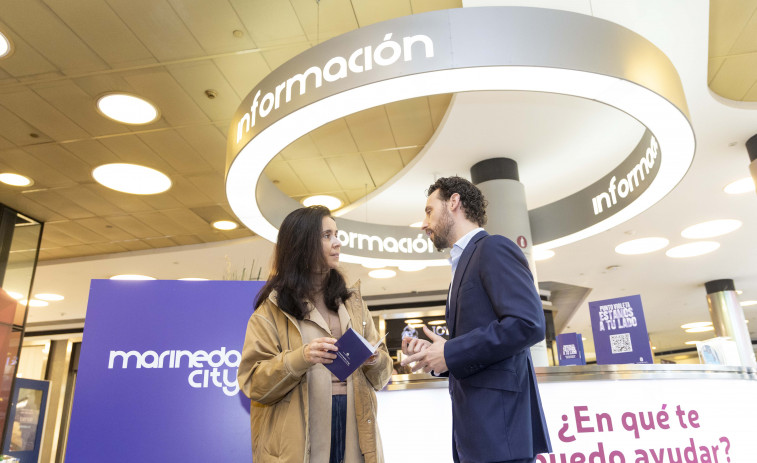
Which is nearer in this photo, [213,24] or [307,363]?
[307,363]

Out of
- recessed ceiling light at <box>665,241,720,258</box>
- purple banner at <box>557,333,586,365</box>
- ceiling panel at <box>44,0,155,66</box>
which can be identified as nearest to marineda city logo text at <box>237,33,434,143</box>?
ceiling panel at <box>44,0,155,66</box>

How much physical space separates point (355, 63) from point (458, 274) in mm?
1522

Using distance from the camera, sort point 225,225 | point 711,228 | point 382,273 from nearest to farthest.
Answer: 1. point 225,225
2. point 711,228
3. point 382,273

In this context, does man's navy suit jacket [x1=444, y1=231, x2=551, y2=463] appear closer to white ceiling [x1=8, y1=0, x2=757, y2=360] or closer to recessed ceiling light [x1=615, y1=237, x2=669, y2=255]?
white ceiling [x1=8, y1=0, x2=757, y2=360]

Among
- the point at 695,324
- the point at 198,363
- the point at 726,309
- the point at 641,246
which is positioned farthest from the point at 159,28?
the point at 695,324

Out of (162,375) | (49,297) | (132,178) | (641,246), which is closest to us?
(162,375)

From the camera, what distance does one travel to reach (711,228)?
28.8ft

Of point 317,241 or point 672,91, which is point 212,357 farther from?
point 672,91

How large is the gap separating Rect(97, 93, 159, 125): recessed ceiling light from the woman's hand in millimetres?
4474

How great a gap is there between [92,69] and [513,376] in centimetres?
473

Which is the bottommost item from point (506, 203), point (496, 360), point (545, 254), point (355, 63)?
point (496, 360)

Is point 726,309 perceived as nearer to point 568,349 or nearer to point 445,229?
point 568,349

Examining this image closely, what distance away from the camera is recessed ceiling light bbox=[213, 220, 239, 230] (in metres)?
8.25

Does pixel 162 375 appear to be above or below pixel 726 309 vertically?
below
